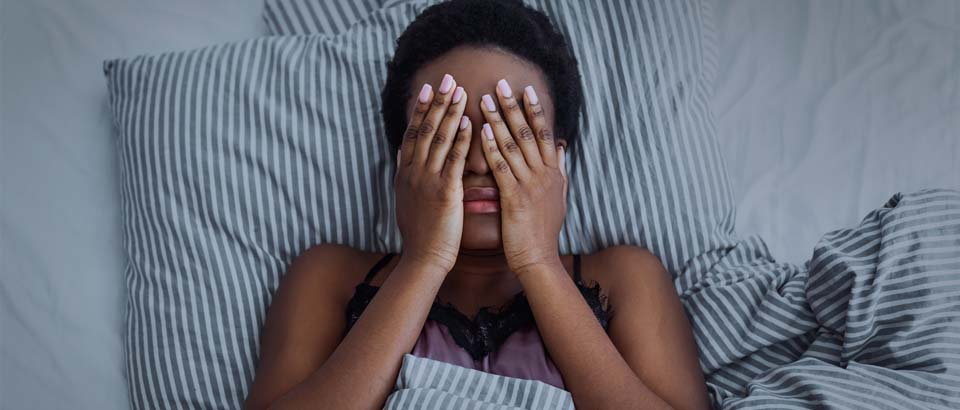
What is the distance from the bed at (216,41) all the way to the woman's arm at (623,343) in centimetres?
34

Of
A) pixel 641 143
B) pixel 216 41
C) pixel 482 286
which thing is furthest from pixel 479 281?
pixel 216 41

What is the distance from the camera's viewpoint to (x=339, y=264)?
3.53 feet

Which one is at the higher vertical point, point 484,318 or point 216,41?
point 216,41

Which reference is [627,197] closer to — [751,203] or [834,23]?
[751,203]

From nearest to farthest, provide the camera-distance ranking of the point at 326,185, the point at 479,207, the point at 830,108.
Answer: the point at 479,207 → the point at 326,185 → the point at 830,108

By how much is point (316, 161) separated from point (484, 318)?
38 centimetres

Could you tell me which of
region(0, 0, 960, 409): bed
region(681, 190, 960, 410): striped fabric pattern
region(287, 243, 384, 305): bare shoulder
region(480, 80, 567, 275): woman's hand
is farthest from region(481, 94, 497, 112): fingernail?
region(0, 0, 960, 409): bed

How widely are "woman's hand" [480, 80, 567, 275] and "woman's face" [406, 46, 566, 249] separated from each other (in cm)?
2

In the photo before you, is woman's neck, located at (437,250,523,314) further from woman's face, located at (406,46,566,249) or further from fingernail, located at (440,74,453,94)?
fingernail, located at (440,74,453,94)

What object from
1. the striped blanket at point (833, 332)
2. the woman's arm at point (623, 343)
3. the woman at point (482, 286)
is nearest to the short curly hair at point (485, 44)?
the woman at point (482, 286)

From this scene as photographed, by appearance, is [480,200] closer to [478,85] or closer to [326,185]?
[478,85]

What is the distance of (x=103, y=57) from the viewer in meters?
1.33

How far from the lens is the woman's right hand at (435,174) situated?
0.92m

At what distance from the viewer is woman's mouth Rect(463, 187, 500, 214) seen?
971mm
